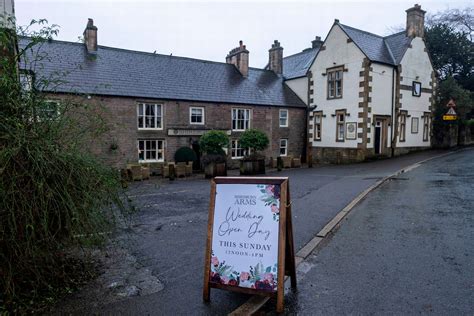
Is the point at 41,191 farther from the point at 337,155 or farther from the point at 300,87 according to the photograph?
the point at 300,87

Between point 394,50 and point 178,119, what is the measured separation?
53.9 ft

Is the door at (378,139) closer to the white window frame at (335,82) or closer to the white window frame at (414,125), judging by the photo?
the white window frame at (335,82)

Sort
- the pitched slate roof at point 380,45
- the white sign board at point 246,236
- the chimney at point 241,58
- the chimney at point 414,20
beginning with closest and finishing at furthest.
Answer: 1. the white sign board at point 246,236
2. the pitched slate roof at point 380,45
3. the chimney at point 414,20
4. the chimney at point 241,58

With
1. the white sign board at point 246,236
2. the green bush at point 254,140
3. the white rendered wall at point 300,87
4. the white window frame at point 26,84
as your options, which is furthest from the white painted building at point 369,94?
the white window frame at point 26,84

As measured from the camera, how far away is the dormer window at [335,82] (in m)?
23.5

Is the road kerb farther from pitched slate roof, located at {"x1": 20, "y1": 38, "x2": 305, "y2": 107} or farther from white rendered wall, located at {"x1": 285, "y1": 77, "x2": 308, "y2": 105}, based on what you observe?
white rendered wall, located at {"x1": 285, "y1": 77, "x2": 308, "y2": 105}

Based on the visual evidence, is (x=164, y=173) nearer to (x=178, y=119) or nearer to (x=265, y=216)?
(x=178, y=119)

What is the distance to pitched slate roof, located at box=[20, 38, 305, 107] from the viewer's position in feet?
61.6

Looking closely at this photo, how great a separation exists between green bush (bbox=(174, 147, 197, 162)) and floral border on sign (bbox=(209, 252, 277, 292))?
16.7 meters

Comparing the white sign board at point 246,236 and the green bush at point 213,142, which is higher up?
the green bush at point 213,142

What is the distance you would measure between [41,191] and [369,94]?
21.5 metres

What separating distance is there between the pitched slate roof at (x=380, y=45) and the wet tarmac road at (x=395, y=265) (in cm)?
1604

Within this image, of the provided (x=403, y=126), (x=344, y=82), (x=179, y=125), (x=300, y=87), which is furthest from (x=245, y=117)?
(x=403, y=126)

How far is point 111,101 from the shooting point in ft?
60.8
